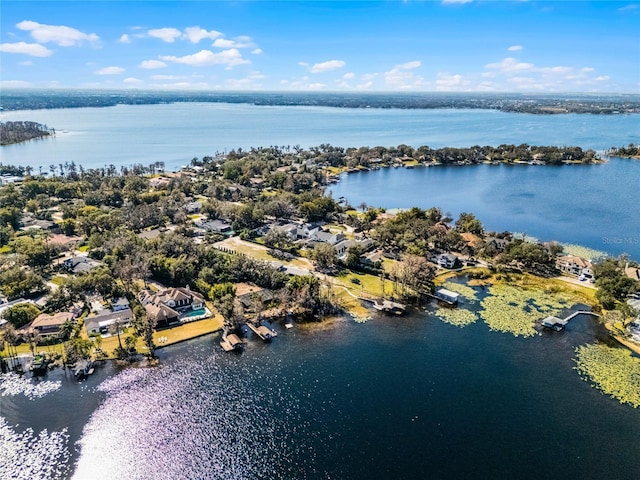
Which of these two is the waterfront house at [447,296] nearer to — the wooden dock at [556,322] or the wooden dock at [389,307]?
the wooden dock at [389,307]

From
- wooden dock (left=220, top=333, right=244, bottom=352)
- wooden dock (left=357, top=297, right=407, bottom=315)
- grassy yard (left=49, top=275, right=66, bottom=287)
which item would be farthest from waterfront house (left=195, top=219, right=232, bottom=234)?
wooden dock (left=357, top=297, right=407, bottom=315)

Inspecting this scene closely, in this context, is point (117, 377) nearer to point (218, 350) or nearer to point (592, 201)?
point (218, 350)

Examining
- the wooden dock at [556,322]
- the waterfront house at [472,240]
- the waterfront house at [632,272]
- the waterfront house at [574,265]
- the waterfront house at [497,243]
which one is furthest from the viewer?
the waterfront house at [472,240]

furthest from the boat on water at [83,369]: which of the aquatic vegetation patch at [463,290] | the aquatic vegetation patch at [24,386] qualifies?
the aquatic vegetation patch at [463,290]

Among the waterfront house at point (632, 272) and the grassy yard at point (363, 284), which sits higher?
the waterfront house at point (632, 272)

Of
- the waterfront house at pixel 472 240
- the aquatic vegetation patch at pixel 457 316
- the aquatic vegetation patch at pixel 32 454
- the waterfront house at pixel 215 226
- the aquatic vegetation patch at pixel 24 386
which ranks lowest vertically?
the aquatic vegetation patch at pixel 32 454

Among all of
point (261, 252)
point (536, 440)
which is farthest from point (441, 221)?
point (536, 440)
